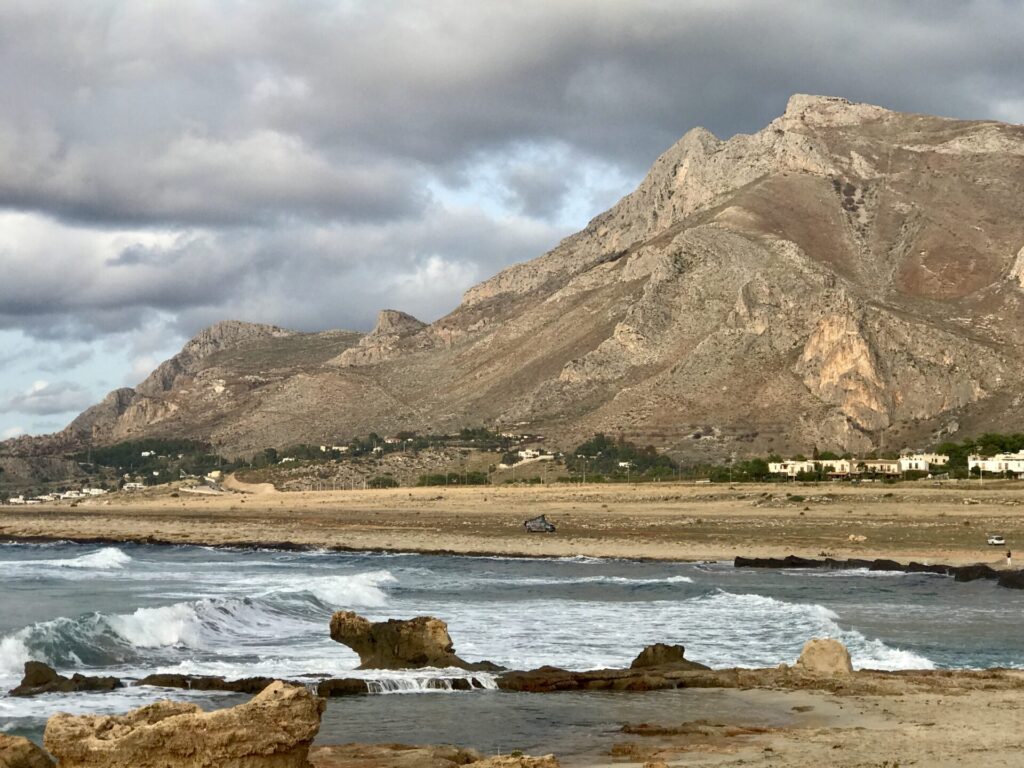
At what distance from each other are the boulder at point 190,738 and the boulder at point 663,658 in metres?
11.9

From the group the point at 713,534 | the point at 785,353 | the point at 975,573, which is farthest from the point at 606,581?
the point at 785,353

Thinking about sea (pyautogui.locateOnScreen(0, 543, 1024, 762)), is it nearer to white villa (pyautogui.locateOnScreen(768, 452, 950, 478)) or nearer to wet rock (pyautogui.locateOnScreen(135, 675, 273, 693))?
wet rock (pyautogui.locateOnScreen(135, 675, 273, 693))

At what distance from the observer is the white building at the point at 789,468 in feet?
→ 363

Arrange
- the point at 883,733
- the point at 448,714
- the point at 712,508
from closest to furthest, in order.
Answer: the point at 883,733, the point at 448,714, the point at 712,508

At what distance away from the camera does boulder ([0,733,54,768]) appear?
40.3 feet

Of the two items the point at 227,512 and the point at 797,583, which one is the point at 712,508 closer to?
the point at 797,583

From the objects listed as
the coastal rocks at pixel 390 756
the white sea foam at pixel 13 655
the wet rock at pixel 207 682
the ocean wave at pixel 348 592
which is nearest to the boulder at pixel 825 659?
the coastal rocks at pixel 390 756

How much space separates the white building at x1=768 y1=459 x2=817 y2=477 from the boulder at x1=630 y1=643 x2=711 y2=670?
8844 cm

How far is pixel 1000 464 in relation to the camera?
103688mm

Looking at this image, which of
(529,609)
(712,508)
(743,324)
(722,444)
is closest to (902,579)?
(529,609)

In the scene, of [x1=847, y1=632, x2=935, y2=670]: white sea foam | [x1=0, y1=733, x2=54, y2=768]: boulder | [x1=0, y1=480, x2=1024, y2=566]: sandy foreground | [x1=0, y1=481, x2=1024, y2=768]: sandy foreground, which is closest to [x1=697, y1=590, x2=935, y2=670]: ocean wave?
[x1=847, y1=632, x2=935, y2=670]: white sea foam

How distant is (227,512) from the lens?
343ft

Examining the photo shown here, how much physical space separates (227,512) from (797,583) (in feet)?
230

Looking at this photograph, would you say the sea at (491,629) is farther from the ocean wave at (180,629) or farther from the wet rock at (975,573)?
the wet rock at (975,573)
